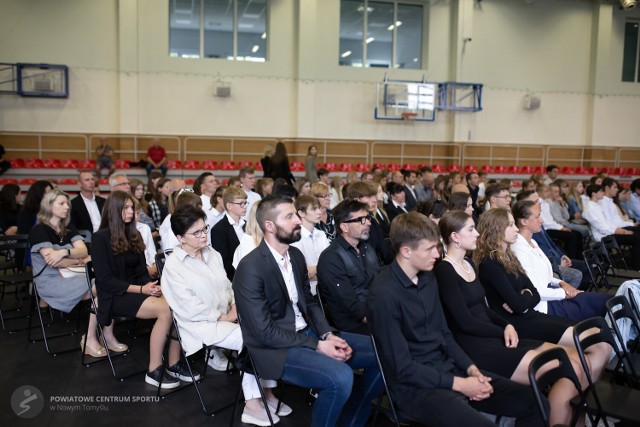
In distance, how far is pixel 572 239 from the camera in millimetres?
8367

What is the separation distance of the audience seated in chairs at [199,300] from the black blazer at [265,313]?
0.47 meters

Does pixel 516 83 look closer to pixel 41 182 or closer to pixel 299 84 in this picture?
pixel 299 84

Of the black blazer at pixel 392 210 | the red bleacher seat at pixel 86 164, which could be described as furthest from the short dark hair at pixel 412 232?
the red bleacher seat at pixel 86 164

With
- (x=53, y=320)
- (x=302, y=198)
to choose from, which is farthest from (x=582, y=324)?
(x=53, y=320)

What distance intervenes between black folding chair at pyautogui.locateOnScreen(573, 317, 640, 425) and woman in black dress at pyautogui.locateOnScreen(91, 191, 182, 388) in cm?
282

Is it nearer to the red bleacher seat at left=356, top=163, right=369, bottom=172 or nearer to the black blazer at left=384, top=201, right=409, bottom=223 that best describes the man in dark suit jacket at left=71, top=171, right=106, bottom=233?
the black blazer at left=384, top=201, right=409, bottom=223

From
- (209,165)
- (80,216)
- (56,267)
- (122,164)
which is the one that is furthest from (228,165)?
(56,267)

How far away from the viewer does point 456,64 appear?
15.8 meters

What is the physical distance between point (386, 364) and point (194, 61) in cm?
1331

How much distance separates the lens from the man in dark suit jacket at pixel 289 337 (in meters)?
2.89

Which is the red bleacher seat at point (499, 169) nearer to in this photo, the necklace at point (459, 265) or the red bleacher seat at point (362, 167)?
the red bleacher seat at point (362, 167)

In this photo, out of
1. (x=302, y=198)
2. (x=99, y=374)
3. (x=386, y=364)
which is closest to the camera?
(x=386, y=364)

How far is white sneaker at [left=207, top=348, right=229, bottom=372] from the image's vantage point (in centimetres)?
442

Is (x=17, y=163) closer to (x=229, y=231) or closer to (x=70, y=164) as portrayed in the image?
(x=70, y=164)
